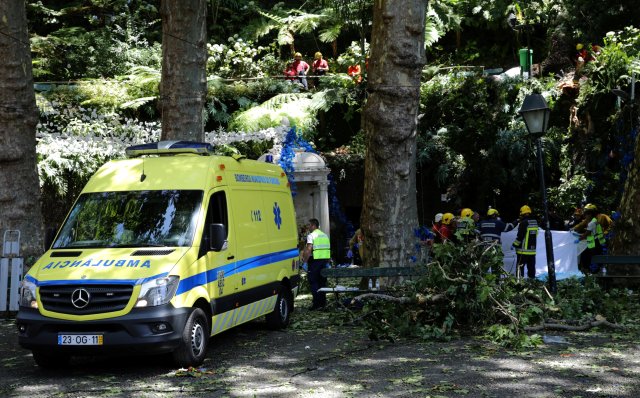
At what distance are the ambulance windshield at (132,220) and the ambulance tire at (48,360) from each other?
125 centimetres

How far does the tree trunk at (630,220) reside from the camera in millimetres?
15148

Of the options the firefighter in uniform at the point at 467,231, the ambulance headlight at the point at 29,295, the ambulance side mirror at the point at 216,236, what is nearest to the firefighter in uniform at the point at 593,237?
the firefighter in uniform at the point at 467,231

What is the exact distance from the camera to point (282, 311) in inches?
498

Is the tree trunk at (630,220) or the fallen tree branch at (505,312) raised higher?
the tree trunk at (630,220)

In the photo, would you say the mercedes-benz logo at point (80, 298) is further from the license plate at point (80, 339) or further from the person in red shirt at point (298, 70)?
the person in red shirt at point (298, 70)

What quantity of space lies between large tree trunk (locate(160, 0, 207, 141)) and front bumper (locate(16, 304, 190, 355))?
7.13 metres

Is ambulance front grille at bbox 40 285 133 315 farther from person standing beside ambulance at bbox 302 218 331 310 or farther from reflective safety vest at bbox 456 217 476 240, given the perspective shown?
person standing beside ambulance at bbox 302 218 331 310

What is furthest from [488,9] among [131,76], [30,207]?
[30,207]

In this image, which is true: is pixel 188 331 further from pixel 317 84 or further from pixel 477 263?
pixel 317 84

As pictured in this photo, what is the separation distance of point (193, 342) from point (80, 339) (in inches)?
46.9

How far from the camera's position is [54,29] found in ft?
104

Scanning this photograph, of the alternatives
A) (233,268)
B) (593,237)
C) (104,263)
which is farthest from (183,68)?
(593,237)

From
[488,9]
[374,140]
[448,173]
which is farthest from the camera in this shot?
[488,9]

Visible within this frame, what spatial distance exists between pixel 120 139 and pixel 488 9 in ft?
43.4
